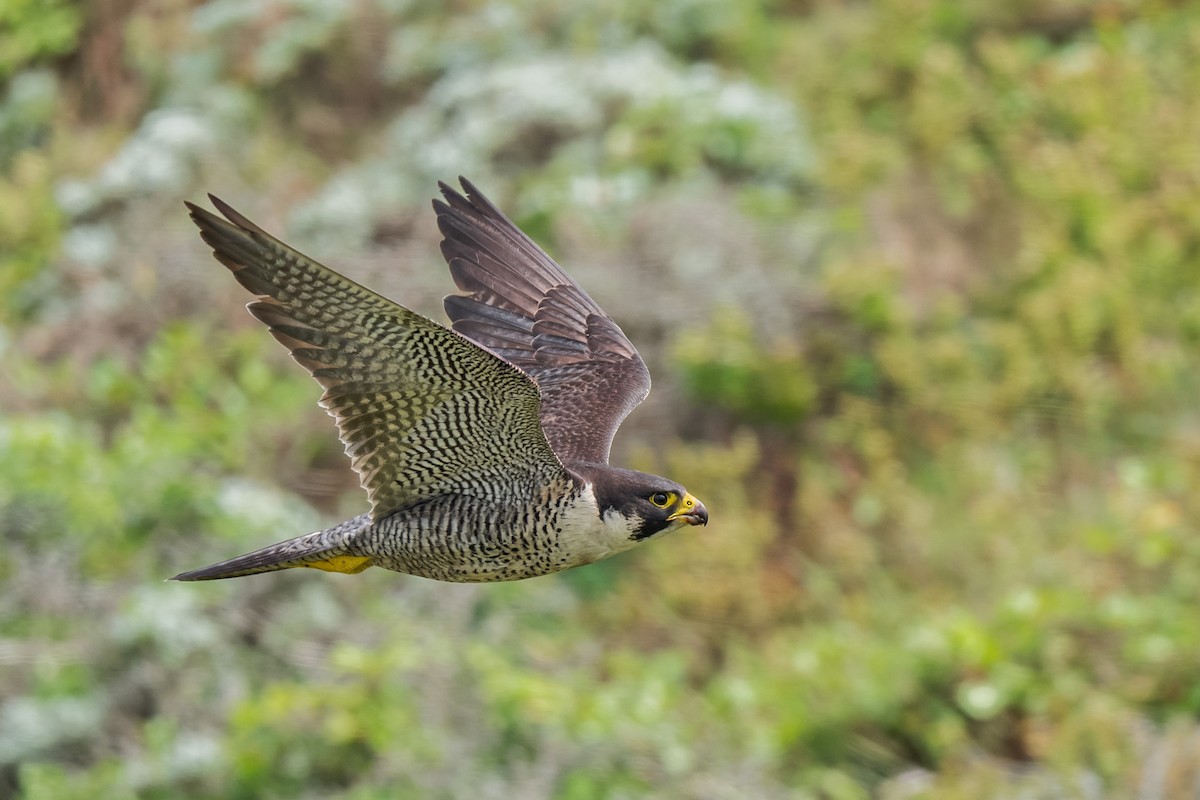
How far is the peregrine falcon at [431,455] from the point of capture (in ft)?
13.5

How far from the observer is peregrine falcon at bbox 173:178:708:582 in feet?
13.5

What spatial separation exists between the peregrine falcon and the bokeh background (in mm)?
2560

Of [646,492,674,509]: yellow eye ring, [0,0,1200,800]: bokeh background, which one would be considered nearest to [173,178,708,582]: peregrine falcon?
[646,492,674,509]: yellow eye ring

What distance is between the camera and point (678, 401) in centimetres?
937

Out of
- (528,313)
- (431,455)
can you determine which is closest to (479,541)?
(431,455)

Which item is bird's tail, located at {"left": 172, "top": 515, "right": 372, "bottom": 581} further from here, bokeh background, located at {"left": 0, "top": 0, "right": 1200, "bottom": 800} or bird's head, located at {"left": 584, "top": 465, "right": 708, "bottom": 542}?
bokeh background, located at {"left": 0, "top": 0, "right": 1200, "bottom": 800}

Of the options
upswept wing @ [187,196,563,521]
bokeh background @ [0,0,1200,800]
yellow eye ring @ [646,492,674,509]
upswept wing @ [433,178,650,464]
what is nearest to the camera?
upswept wing @ [187,196,563,521]

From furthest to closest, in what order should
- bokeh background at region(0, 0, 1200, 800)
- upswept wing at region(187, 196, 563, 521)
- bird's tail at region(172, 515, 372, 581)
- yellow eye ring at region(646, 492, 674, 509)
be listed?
1. bokeh background at region(0, 0, 1200, 800)
2. yellow eye ring at region(646, 492, 674, 509)
3. bird's tail at region(172, 515, 372, 581)
4. upswept wing at region(187, 196, 563, 521)

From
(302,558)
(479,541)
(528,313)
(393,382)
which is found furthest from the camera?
(528,313)

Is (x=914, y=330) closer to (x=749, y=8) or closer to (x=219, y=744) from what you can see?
(x=749, y=8)

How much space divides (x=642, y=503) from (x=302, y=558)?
90cm

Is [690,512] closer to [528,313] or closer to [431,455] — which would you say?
[431,455]

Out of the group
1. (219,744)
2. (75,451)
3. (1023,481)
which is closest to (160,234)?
(75,451)

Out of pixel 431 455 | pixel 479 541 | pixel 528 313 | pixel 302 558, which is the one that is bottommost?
pixel 302 558
